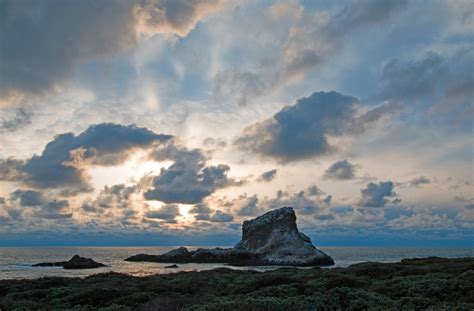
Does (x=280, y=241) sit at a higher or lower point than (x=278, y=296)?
higher

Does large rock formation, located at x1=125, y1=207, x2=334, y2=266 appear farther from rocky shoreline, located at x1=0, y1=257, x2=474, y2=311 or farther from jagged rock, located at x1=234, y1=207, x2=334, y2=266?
rocky shoreline, located at x1=0, y1=257, x2=474, y2=311

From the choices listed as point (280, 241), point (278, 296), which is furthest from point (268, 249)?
point (278, 296)

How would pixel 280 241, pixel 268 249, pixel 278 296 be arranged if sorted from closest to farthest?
pixel 278 296
pixel 280 241
pixel 268 249

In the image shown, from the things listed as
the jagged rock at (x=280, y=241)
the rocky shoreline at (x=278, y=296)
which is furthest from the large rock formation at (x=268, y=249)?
the rocky shoreline at (x=278, y=296)

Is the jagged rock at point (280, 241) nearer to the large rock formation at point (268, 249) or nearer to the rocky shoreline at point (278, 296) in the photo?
the large rock formation at point (268, 249)

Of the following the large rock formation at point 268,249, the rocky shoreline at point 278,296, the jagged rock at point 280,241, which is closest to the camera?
the rocky shoreline at point 278,296

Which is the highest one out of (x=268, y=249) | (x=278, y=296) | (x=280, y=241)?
(x=280, y=241)

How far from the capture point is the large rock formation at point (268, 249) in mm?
112375

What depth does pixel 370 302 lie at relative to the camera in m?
20.2

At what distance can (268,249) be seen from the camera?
121 metres

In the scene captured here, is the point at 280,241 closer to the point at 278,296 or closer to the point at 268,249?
the point at 268,249

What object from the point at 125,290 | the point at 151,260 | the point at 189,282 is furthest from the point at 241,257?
the point at 125,290

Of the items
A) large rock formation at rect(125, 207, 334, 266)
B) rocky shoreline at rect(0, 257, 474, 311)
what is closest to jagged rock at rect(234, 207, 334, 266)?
large rock formation at rect(125, 207, 334, 266)

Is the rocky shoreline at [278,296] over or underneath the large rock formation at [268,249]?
underneath
